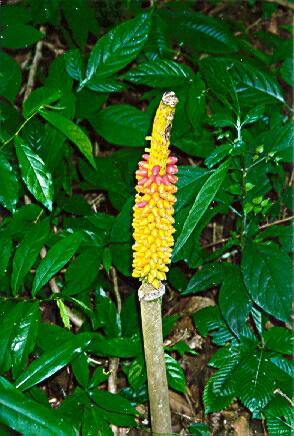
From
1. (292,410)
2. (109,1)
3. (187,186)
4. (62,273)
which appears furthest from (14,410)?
(109,1)

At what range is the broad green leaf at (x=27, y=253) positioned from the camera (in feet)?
7.32

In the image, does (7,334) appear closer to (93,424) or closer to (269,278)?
(93,424)

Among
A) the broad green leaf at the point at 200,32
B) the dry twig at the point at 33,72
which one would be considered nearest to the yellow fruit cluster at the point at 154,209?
the broad green leaf at the point at 200,32

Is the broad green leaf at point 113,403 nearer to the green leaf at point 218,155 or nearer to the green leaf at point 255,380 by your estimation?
the green leaf at point 255,380

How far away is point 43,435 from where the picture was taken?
169cm

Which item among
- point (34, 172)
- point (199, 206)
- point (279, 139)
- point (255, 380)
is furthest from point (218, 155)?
point (255, 380)

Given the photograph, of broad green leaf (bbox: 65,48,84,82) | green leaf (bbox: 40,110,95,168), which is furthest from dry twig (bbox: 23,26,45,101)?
green leaf (bbox: 40,110,95,168)

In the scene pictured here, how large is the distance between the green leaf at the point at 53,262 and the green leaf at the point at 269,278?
76 cm

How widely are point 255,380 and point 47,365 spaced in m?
0.93

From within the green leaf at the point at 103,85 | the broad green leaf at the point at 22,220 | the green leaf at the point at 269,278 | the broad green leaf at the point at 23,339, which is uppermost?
the green leaf at the point at 103,85

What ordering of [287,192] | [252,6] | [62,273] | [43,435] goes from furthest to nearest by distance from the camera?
[252,6] → [62,273] → [287,192] → [43,435]

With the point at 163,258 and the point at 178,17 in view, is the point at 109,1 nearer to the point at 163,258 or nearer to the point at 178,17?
the point at 178,17

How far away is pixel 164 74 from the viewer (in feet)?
8.80

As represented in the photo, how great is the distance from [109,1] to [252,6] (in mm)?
1771
